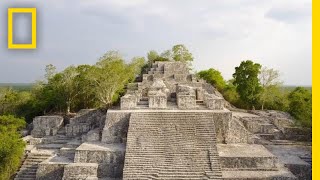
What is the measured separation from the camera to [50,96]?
24.8m

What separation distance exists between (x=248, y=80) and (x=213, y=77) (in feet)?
22.8

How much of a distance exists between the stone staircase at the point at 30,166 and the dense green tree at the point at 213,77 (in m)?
18.4

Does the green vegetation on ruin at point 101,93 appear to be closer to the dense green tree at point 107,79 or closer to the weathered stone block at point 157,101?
the dense green tree at point 107,79

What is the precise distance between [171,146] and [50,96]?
1366 centimetres

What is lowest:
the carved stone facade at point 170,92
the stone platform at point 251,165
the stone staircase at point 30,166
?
the stone staircase at point 30,166

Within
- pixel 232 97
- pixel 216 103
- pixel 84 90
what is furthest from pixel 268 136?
pixel 84 90

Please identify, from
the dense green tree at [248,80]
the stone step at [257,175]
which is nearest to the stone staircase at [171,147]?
the stone step at [257,175]

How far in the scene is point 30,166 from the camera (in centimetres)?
1595

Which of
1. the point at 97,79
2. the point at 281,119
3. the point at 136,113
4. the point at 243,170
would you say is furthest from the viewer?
the point at 97,79

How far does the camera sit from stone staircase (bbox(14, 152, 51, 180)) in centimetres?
1540

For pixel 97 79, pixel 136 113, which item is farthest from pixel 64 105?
pixel 136 113

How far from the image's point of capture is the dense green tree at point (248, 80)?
25.7 m

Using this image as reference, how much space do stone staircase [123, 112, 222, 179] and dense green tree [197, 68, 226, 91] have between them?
54.1ft

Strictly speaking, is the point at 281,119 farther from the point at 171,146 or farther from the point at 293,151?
the point at 171,146
